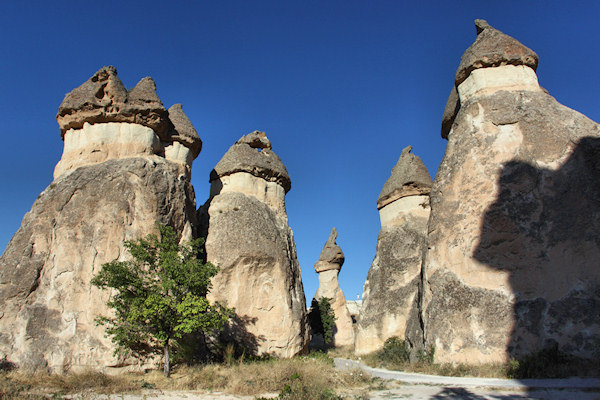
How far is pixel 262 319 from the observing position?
10.6 m

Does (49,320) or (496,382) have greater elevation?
(49,320)

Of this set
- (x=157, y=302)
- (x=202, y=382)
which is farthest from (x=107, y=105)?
(x=202, y=382)

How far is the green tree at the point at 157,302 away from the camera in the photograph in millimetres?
7266

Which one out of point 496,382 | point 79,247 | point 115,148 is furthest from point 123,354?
point 496,382

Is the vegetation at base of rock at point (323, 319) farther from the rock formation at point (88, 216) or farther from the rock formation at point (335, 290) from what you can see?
the rock formation at point (88, 216)

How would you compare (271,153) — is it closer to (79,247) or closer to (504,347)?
(79,247)

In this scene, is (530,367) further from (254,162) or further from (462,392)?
(254,162)

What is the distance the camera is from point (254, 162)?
1305cm

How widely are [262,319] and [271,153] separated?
5.87 metres

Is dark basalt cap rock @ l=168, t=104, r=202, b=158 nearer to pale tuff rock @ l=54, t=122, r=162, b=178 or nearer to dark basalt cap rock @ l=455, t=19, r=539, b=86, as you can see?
pale tuff rock @ l=54, t=122, r=162, b=178

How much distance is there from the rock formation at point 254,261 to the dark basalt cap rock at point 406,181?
544 centimetres

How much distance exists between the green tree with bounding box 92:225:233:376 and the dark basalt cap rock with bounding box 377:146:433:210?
10.00m

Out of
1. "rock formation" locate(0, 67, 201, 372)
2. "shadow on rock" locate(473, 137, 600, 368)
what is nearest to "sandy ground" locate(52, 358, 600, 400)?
"shadow on rock" locate(473, 137, 600, 368)

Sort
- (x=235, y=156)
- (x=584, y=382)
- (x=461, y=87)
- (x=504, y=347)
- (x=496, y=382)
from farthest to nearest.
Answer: (x=235, y=156), (x=461, y=87), (x=504, y=347), (x=496, y=382), (x=584, y=382)
